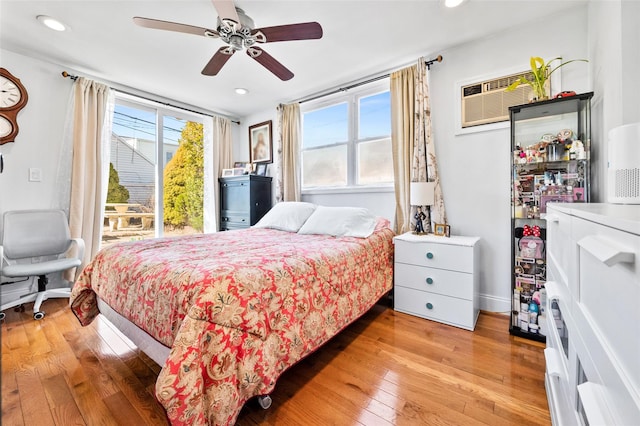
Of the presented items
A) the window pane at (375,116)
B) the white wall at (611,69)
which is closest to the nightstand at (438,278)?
the white wall at (611,69)

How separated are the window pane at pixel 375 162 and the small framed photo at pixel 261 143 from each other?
147cm

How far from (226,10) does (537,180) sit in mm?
2405

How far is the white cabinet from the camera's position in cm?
56

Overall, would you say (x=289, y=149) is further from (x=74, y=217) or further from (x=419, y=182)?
(x=74, y=217)

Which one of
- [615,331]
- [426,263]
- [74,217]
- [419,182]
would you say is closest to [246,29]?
[419,182]

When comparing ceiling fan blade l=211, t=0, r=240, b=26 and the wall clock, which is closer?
ceiling fan blade l=211, t=0, r=240, b=26

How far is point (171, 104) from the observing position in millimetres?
3871

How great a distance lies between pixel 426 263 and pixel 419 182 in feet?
2.49

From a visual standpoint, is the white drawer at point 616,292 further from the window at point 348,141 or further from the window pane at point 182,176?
the window pane at point 182,176

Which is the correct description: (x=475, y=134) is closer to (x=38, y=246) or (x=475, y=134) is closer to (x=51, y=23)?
(x=51, y=23)

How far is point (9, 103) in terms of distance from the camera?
106 inches

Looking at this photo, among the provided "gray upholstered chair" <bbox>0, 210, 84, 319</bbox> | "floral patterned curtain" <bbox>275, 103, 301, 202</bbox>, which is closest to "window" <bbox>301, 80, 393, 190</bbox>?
"floral patterned curtain" <bbox>275, 103, 301, 202</bbox>

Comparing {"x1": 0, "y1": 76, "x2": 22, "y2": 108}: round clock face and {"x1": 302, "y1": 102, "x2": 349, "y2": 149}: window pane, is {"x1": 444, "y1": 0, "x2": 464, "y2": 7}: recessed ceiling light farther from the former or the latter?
{"x1": 0, "y1": 76, "x2": 22, "y2": 108}: round clock face

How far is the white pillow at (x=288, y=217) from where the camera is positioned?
308cm
